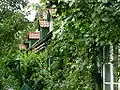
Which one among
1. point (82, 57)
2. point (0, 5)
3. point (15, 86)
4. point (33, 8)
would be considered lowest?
point (15, 86)

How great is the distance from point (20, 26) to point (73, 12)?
14733 mm

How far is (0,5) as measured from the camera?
2053 cm

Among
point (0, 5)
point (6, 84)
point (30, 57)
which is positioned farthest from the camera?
point (0, 5)

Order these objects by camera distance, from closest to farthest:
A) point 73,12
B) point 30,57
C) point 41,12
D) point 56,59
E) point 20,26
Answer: point 73,12
point 41,12
point 56,59
point 30,57
point 20,26

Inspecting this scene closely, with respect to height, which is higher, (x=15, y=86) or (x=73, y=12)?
(x=73, y=12)

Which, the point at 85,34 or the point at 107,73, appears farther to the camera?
the point at 107,73

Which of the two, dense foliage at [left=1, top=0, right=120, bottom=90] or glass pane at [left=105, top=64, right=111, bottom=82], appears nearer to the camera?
dense foliage at [left=1, top=0, right=120, bottom=90]

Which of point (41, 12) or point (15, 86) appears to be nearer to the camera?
point (41, 12)

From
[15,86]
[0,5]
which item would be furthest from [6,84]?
[0,5]

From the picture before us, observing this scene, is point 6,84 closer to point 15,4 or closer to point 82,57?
point 82,57

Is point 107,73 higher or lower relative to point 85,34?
lower

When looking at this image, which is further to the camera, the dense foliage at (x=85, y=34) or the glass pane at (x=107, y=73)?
the glass pane at (x=107, y=73)

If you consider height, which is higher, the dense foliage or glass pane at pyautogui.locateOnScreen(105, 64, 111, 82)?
the dense foliage

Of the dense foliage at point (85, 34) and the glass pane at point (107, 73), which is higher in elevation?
the dense foliage at point (85, 34)
